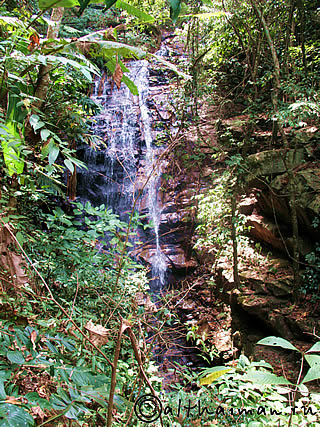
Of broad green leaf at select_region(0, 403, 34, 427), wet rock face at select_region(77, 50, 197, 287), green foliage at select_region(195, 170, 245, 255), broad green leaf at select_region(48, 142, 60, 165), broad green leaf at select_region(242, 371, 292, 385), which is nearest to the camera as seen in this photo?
broad green leaf at select_region(0, 403, 34, 427)

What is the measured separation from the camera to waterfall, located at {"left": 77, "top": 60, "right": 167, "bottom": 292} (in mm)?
7199

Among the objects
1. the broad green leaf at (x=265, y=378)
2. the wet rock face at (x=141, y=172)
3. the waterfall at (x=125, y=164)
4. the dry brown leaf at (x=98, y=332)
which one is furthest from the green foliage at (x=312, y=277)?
the dry brown leaf at (x=98, y=332)

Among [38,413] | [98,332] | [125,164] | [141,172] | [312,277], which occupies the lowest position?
[312,277]

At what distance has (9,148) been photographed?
1.34 metres

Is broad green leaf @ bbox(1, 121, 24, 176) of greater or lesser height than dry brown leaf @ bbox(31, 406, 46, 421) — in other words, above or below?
above

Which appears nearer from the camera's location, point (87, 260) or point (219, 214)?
point (87, 260)

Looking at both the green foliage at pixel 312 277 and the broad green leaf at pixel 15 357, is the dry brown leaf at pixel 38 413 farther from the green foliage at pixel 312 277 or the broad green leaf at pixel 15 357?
the green foliage at pixel 312 277

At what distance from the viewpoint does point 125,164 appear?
311 inches

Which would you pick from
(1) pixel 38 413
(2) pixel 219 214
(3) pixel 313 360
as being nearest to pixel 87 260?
(1) pixel 38 413

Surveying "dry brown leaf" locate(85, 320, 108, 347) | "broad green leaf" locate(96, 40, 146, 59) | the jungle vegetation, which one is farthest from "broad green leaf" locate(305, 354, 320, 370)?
"broad green leaf" locate(96, 40, 146, 59)

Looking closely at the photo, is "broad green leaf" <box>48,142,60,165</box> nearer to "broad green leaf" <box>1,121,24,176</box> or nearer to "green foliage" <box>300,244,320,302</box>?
"broad green leaf" <box>1,121,24,176</box>

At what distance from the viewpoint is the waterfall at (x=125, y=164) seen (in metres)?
7.20

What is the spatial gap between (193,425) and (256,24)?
6.12m

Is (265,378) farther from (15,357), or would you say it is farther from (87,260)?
(87,260)
